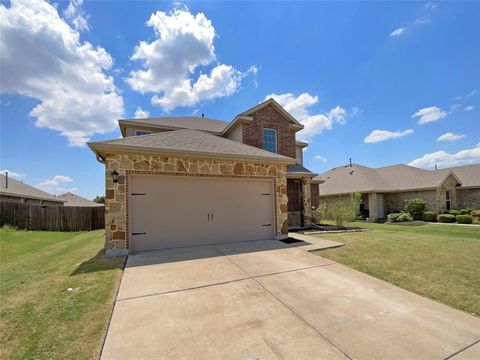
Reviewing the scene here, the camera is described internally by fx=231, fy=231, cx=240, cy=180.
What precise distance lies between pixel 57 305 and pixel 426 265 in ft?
26.5

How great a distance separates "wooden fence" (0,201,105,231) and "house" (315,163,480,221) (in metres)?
18.1

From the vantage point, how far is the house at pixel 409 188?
20156 mm

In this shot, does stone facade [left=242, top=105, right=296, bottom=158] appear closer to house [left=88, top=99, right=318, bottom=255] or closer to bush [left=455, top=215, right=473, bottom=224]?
house [left=88, top=99, right=318, bottom=255]

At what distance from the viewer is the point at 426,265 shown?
19.3 feet

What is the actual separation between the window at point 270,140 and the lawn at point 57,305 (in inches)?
382

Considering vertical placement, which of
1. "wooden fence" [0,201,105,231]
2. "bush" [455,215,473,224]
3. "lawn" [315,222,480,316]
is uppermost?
"wooden fence" [0,201,105,231]

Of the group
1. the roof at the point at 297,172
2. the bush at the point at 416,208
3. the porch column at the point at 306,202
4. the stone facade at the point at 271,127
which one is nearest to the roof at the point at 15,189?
the stone facade at the point at 271,127

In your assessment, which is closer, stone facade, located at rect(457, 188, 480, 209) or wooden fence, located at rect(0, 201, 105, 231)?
wooden fence, located at rect(0, 201, 105, 231)

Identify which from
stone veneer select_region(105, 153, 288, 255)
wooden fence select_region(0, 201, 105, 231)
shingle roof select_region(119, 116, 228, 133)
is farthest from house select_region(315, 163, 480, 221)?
wooden fence select_region(0, 201, 105, 231)

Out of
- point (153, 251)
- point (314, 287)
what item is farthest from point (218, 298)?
point (153, 251)

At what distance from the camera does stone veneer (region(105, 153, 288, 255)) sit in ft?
→ 23.0

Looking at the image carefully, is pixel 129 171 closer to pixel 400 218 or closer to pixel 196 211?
pixel 196 211

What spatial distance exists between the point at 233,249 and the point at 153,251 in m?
2.53

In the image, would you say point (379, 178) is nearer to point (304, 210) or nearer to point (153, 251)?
point (304, 210)
